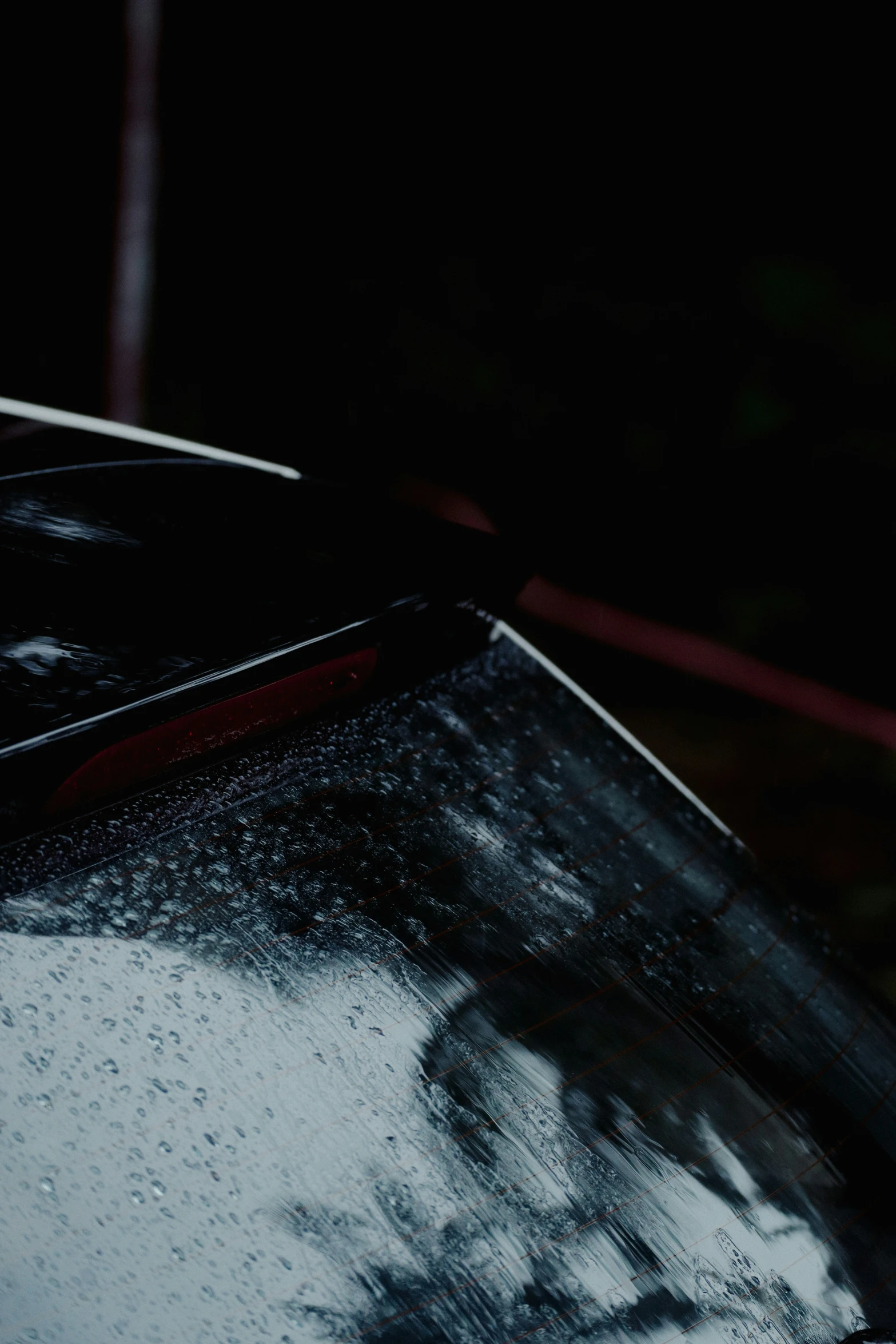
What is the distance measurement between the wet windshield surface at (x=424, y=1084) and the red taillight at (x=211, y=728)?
0.07 meters

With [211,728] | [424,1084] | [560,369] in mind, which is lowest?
[424,1084]

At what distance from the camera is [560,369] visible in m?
4.27

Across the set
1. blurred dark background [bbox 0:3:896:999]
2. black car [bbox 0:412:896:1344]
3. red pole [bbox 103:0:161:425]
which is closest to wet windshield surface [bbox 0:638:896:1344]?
A: black car [bbox 0:412:896:1344]

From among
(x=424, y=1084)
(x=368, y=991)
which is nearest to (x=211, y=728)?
(x=368, y=991)

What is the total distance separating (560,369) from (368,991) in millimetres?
3491

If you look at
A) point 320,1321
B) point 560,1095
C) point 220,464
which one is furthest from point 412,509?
point 320,1321

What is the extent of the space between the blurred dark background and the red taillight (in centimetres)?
288

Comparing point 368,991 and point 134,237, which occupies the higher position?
point 134,237

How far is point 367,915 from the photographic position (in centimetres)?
123

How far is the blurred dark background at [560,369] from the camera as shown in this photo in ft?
12.8

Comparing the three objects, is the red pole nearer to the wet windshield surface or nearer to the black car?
the black car

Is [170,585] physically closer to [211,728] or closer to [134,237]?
[211,728]

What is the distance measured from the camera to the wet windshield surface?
0.96 meters

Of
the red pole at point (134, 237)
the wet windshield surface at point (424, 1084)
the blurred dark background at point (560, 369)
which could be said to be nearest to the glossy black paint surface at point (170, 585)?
the wet windshield surface at point (424, 1084)
